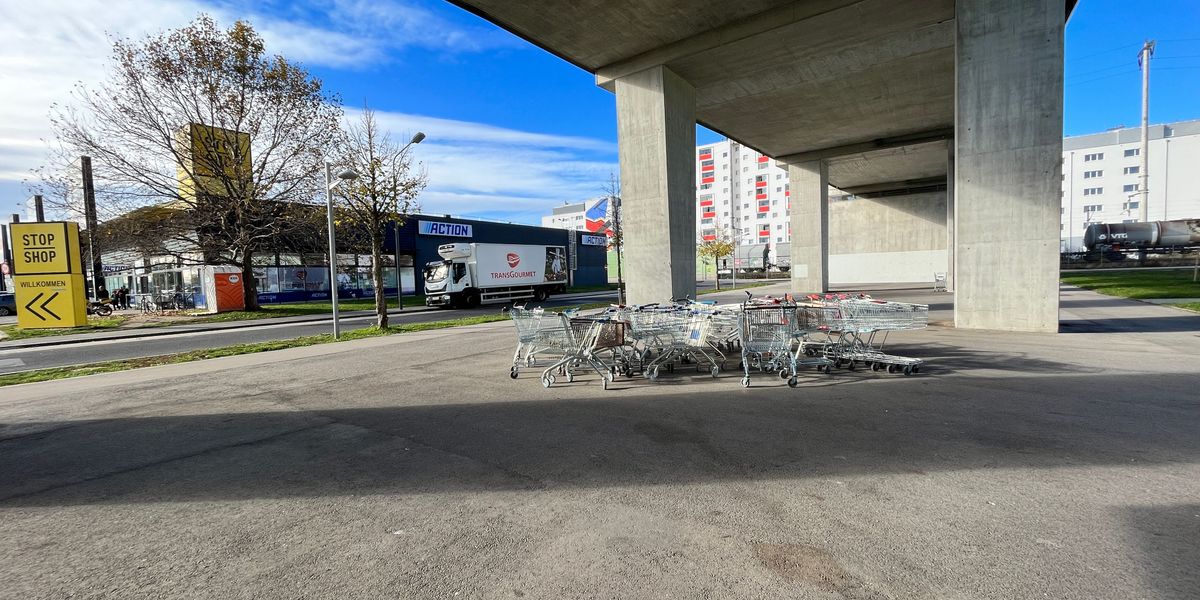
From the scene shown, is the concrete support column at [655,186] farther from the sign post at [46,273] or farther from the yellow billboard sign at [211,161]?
the sign post at [46,273]

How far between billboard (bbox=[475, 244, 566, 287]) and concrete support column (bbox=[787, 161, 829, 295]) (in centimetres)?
1504

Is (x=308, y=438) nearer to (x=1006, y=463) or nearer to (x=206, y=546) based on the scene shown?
(x=206, y=546)

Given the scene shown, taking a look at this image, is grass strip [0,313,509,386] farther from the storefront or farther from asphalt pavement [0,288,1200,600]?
the storefront

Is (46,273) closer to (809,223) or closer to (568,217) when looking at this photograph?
(809,223)

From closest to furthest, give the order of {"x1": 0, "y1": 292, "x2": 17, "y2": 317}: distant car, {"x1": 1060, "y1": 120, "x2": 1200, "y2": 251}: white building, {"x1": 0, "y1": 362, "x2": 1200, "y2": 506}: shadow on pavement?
{"x1": 0, "y1": 362, "x2": 1200, "y2": 506}: shadow on pavement → {"x1": 0, "y1": 292, "x2": 17, "y2": 317}: distant car → {"x1": 1060, "y1": 120, "x2": 1200, "y2": 251}: white building

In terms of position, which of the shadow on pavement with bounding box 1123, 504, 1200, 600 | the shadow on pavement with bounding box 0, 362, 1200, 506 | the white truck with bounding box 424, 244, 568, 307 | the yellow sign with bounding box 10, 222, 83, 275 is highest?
the yellow sign with bounding box 10, 222, 83, 275

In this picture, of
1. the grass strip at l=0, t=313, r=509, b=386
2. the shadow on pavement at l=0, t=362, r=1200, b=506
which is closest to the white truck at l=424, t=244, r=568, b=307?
the grass strip at l=0, t=313, r=509, b=386

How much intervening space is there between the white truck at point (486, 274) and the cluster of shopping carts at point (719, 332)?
20321 mm

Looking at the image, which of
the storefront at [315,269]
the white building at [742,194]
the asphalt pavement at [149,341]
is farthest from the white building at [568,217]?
the asphalt pavement at [149,341]

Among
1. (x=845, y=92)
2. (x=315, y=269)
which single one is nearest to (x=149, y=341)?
(x=315, y=269)

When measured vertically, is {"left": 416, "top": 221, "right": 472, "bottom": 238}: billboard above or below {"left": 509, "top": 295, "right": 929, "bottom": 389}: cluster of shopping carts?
above

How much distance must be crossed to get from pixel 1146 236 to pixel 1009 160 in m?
49.9

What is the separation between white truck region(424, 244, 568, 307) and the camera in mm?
27953

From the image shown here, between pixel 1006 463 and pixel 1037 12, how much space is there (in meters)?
11.5
